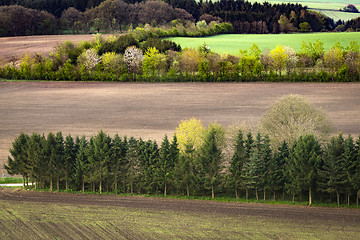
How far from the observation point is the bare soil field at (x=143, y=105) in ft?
218

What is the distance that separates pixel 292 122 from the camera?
47.5 meters

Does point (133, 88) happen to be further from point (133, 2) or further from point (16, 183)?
point (133, 2)

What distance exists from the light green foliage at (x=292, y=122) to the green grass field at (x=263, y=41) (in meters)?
66.2

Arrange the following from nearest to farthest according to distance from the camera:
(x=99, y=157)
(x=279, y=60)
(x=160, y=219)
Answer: (x=160, y=219) < (x=99, y=157) < (x=279, y=60)

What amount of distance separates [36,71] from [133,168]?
5849 cm

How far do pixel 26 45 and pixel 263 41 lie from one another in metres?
57.4

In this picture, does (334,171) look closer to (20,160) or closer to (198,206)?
(198,206)

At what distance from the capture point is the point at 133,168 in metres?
45.2

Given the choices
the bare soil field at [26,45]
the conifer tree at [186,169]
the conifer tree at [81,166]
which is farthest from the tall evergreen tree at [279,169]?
the bare soil field at [26,45]

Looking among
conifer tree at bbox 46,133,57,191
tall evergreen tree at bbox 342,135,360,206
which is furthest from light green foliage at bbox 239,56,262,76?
conifer tree at bbox 46,133,57,191

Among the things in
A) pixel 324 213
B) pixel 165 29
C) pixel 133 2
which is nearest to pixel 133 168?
pixel 324 213

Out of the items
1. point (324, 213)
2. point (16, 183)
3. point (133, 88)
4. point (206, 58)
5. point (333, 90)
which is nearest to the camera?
point (324, 213)

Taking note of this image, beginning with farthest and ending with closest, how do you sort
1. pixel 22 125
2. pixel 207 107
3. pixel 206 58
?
1. pixel 206 58
2. pixel 207 107
3. pixel 22 125

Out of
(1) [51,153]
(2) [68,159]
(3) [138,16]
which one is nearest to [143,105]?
(2) [68,159]
